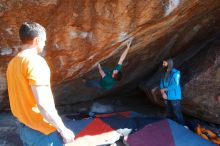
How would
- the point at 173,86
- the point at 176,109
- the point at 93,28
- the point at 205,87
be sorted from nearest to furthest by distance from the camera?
the point at 93,28 < the point at 173,86 < the point at 176,109 < the point at 205,87

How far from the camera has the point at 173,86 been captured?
7281 millimetres

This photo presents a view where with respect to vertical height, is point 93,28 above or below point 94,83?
above

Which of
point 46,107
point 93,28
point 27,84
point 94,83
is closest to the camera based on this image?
point 46,107

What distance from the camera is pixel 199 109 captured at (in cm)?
785

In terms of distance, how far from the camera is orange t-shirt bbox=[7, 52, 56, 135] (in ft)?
9.29

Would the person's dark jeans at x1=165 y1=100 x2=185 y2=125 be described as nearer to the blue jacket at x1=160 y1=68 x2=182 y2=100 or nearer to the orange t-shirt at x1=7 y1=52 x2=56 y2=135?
the blue jacket at x1=160 y1=68 x2=182 y2=100

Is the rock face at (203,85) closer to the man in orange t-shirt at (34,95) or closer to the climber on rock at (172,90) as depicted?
the climber on rock at (172,90)

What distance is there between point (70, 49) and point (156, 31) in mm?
1761

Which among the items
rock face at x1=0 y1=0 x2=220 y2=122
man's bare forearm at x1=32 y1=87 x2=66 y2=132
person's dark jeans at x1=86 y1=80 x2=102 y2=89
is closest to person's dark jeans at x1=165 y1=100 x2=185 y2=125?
rock face at x1=0 y1=0 x2=220 y2=122

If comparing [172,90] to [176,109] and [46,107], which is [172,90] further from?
[46,107]

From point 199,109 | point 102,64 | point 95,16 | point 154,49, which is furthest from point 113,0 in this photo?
point 199,109

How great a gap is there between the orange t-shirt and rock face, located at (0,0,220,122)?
2825mm


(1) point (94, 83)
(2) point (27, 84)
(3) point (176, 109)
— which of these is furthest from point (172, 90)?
(2) point (27, 84)

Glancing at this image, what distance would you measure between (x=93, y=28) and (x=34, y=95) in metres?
3.42
